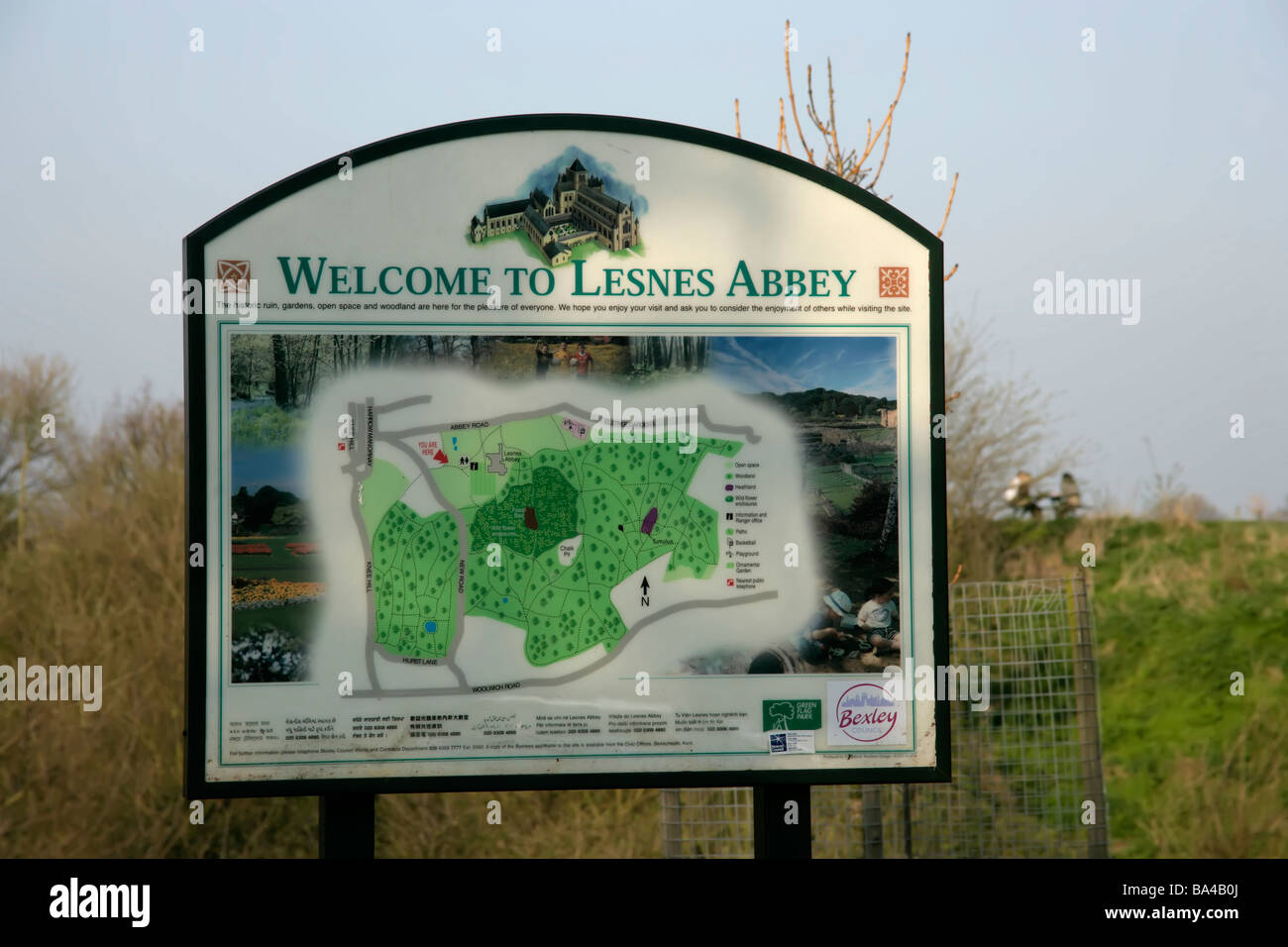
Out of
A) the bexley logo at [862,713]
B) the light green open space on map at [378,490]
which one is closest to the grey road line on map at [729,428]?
the bexley logo at [862,713]

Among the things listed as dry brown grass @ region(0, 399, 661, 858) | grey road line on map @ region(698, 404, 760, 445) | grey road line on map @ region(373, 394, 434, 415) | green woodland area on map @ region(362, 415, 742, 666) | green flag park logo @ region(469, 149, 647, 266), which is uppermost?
green flag park logo @ region(469, 149, 647, 266)

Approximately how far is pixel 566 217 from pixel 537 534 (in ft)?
4.00

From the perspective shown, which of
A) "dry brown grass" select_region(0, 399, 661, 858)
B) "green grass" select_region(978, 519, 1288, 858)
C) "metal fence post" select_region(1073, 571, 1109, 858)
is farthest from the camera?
"green grass" select_region(978, 519, 1288, 858)

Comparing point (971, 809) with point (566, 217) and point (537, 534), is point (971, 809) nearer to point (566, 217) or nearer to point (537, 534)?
point (537, 534)

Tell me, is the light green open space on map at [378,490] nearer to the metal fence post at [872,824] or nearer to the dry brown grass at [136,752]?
the metal fence post at [872,824]

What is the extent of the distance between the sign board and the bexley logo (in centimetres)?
1

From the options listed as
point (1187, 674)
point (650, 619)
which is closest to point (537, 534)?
point (650, 619)

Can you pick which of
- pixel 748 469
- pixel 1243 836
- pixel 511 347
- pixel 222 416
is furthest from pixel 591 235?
pixel 1243 836

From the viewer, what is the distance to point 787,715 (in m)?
4.11

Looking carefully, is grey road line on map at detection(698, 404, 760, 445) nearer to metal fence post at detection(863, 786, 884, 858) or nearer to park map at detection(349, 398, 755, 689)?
park map at detection(349, 398, 755, 689)

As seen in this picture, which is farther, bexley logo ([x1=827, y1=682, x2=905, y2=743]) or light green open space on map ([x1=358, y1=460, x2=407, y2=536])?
bexley logo ([x1=827, y1=682, x2=905, y2=743])

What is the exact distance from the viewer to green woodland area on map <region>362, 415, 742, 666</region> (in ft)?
13.1

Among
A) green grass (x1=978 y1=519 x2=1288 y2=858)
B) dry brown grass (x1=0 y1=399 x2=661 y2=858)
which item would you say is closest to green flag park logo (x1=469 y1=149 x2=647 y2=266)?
dry brown grass (x1=0 y1=399 x2=661 y2=858)
